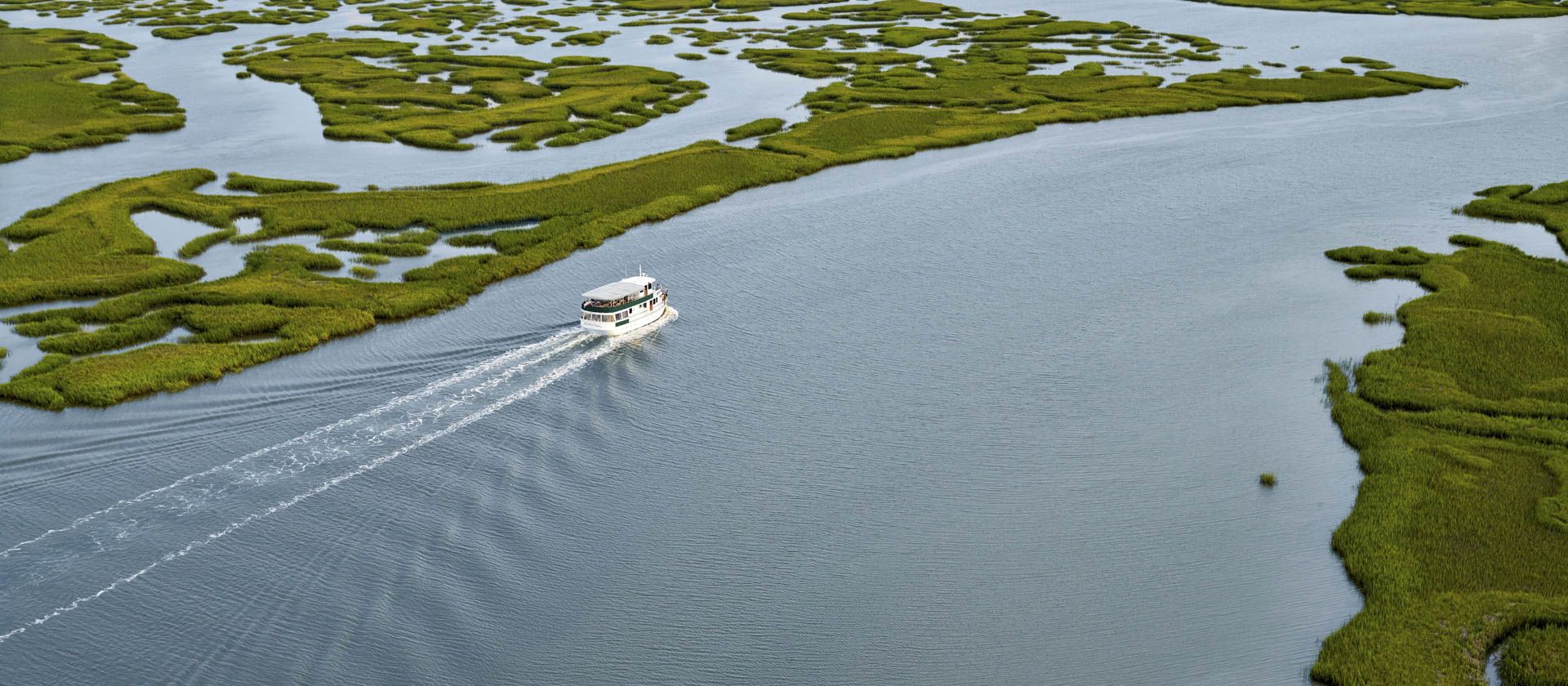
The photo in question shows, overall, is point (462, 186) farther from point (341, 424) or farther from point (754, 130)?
point (341, 424)

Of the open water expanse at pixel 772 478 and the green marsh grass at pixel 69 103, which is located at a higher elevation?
the green marsh grass at pixel 69 103

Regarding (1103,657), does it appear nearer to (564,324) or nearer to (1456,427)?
(1456,427)

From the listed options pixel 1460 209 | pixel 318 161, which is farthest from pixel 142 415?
pixel 1460 209

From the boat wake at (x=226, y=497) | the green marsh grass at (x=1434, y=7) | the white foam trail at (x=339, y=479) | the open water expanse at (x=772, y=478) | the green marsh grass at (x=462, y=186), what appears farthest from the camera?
the green marsh grass at (x=1434, y=7)

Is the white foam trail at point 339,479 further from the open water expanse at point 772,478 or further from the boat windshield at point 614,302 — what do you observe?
the boat windshield at point 614,302

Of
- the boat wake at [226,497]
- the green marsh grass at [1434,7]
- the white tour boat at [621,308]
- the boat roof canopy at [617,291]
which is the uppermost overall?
the green marsh grass at [1434,7]

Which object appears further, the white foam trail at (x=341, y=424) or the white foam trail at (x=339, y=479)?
the white foam trail at (x=341, y=424)

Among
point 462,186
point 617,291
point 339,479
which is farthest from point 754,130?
point 339,479

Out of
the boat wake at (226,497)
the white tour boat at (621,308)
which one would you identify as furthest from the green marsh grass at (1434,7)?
the boat wake at (226,497)
